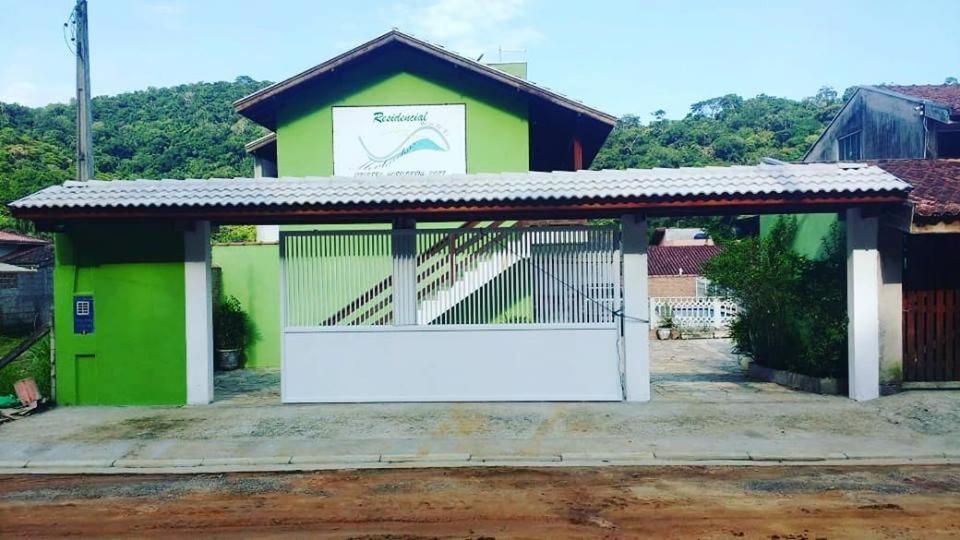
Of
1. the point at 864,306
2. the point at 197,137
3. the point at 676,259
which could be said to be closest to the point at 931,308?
the point at 864,306

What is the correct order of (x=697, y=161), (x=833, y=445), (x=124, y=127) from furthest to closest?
1. (x=697, y=161)
2. (x=124, y=127)
3. (x=833, y=445)

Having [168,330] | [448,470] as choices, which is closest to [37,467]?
[168,330]

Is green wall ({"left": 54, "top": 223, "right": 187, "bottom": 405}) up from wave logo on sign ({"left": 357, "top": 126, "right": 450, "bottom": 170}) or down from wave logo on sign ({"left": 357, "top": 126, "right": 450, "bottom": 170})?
down

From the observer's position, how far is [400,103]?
17312 millimetres

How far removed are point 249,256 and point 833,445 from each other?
12746 mm

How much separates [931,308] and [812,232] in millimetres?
2529

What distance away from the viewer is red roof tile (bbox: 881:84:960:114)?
18891 mm

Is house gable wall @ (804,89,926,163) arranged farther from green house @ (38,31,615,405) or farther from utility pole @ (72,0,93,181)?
utility pole @ (72,0,93,181)

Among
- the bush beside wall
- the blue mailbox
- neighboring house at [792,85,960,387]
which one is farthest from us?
the bush beside wall

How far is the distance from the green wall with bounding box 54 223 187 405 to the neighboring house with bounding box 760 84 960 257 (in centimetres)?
1077

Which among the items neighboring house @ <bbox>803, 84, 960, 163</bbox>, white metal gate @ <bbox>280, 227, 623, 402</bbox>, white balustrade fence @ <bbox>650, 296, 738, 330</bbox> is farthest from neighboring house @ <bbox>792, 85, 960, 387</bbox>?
white balustrade fence @ <bbox>650, 296, 738, 330</bbox>

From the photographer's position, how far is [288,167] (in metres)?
17.2

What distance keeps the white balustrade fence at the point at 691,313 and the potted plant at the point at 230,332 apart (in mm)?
13230

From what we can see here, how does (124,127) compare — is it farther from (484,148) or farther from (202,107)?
(484,148)
